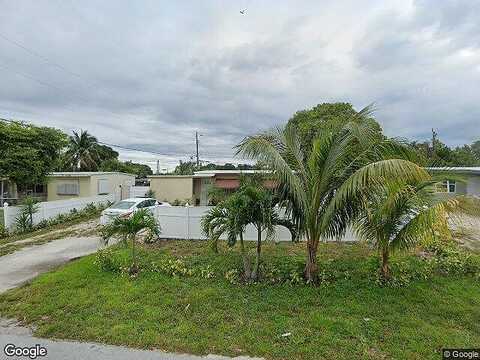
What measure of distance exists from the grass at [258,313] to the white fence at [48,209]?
8.23 meters

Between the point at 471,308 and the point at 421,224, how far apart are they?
1583mm

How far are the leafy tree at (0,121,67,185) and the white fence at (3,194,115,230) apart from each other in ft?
13.8

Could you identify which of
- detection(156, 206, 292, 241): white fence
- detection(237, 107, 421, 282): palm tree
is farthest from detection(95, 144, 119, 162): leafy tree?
detection(237, 107, 421, 282): palm tree

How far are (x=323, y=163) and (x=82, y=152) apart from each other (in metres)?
38.2

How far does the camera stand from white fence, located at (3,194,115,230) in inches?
533

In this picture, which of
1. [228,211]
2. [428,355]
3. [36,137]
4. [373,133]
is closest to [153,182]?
[36,137]

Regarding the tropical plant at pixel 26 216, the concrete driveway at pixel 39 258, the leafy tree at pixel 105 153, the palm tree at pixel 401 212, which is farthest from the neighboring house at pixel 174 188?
the leafy tree at pixel 105 153

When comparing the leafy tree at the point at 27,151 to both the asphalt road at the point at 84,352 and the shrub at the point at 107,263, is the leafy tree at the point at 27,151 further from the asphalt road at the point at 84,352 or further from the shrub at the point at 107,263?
the asphalt road at the point at 84,352

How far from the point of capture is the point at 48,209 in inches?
603

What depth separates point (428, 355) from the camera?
3812 millimetres

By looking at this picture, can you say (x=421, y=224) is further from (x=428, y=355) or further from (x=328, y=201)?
(x=428, y=355)

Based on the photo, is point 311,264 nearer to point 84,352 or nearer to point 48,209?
point 84,352

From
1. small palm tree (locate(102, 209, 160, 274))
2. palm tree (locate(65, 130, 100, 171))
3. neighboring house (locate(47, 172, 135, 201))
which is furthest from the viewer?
palm tree (locate(65, 130, 100, 171))

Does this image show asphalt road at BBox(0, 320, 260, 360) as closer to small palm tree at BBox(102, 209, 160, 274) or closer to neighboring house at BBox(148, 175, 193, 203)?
small palm tree at BBox(102, 209, 160, 274)
